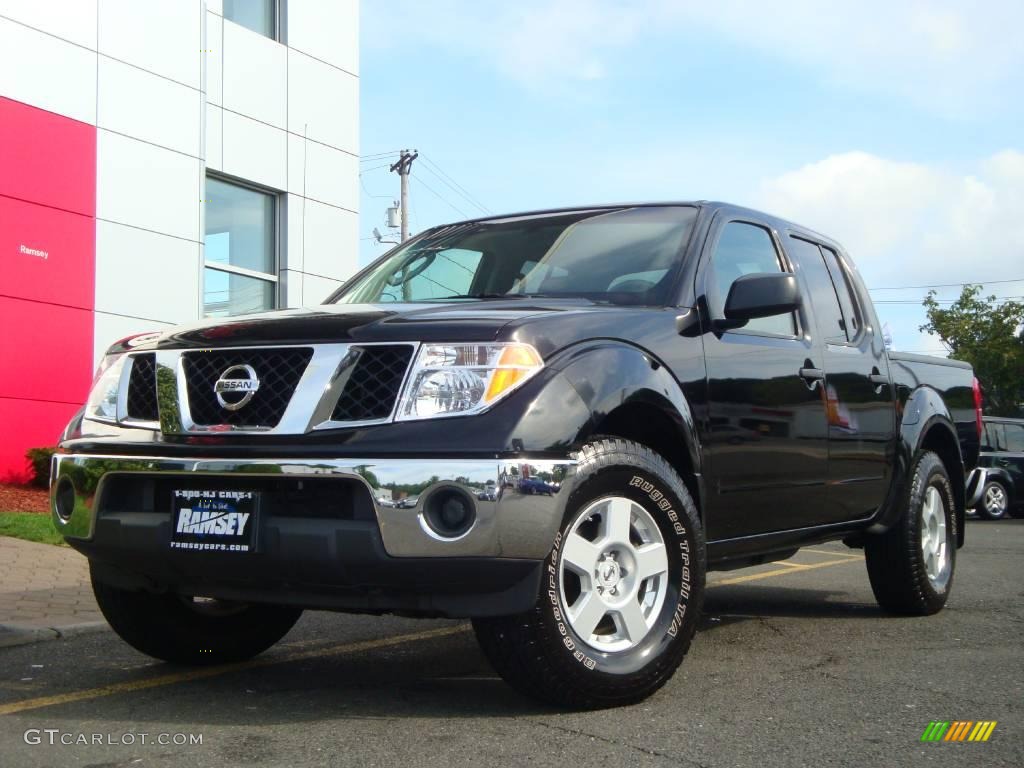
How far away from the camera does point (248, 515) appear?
3.86m

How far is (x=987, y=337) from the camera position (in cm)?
4938

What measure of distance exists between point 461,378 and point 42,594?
451 centimetres

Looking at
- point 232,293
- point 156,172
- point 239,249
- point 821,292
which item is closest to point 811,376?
point 821,292

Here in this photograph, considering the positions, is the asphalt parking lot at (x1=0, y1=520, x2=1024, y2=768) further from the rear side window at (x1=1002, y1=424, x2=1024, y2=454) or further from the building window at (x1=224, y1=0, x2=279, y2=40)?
the rear side window at (x1=1002, y1=424, x2=1024, y2=454)

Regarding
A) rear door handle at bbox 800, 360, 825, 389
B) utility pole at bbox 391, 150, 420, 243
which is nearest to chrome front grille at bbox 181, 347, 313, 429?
rear door handle at bbox 800, 360, 825, 389

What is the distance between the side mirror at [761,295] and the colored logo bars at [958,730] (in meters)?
1.61

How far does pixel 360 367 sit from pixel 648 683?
139 centimetres

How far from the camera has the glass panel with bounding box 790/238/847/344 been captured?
5977mm

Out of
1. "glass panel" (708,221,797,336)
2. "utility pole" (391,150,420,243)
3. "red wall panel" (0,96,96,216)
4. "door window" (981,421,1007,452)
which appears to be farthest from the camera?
"utility pole" (391,150,420,243)

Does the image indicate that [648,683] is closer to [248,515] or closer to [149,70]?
[248,515]

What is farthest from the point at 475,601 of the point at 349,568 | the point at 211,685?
the point at 211,685

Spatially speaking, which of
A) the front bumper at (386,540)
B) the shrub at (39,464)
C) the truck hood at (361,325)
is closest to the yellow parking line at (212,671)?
the front bumper at (386,540)

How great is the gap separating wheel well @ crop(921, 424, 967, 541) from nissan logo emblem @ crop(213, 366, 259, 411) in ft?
14.0

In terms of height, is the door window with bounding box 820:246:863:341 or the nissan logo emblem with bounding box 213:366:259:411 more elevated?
the door window with bounding box 820:246:863:341
